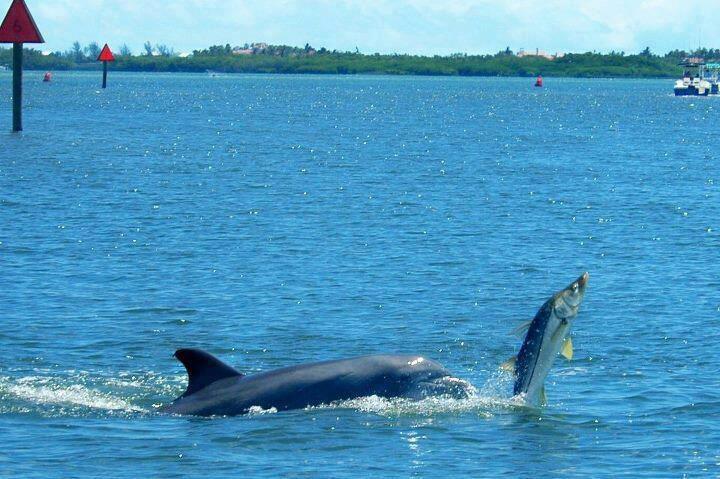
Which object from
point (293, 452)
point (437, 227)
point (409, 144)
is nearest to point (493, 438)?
point (293, 452)

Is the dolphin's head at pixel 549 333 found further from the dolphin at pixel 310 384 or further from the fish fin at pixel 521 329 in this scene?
the dolphin at pixel 310 384

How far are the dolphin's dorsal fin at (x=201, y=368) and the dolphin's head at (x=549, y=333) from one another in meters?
3.27

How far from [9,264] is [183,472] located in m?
15.7

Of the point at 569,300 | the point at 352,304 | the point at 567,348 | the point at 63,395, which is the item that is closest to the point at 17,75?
the point at 352,304

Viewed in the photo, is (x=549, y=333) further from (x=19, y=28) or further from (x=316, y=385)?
(x=19, y=28)

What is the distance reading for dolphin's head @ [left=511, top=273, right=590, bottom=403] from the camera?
15.1 m

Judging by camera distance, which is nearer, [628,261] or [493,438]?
→ [493,438]

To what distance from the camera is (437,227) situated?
126 ft

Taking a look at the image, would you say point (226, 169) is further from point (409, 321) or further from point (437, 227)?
point (409, 321)

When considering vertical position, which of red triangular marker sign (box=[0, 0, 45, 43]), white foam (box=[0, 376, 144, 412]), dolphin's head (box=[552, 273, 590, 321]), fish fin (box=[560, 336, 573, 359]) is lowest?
white foam (box=[0, 376, 144, 412])

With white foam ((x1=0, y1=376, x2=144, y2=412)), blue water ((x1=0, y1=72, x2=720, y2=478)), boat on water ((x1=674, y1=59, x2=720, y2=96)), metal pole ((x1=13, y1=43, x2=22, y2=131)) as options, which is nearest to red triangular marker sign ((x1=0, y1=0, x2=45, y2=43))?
metal pole ((x1=13, y1=43, x2=22, y2=131))

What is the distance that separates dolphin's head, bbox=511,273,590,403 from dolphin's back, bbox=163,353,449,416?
1323mm

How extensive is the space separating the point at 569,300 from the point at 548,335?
51 centimetres

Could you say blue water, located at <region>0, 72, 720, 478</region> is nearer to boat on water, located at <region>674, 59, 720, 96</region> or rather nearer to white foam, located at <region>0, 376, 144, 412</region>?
white foam, located at <region>0, 376, 144, 412</region>
